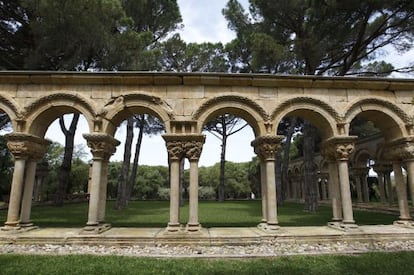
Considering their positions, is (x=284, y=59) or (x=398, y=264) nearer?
(x=398, y=264)

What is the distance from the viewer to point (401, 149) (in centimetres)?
779

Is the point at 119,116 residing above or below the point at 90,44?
below

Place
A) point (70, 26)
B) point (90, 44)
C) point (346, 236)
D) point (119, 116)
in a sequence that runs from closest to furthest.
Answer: point (346, 236)
point (119, 116)
point (70, 26)
point (90, 44)

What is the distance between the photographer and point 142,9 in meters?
15.7

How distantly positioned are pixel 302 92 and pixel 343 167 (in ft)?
7.83

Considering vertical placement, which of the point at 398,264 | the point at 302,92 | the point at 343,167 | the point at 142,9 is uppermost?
the point at 142,9

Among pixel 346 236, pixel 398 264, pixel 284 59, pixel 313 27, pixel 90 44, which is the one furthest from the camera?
pixel 284 59

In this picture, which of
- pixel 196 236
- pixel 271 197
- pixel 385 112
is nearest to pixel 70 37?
pixel 196 236

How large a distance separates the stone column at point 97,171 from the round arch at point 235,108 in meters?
2.61

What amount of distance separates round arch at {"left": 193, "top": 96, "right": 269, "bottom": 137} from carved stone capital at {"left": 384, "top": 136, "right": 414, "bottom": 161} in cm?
400

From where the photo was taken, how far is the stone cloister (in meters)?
7.23

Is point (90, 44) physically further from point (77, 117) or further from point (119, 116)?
point (77, 117)

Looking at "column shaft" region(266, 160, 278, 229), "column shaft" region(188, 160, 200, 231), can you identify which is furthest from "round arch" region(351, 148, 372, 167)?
"column shaft" region(188, 160, 200, 231)

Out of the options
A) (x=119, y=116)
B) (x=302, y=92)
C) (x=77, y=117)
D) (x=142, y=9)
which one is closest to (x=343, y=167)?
(x=302, y=92)
